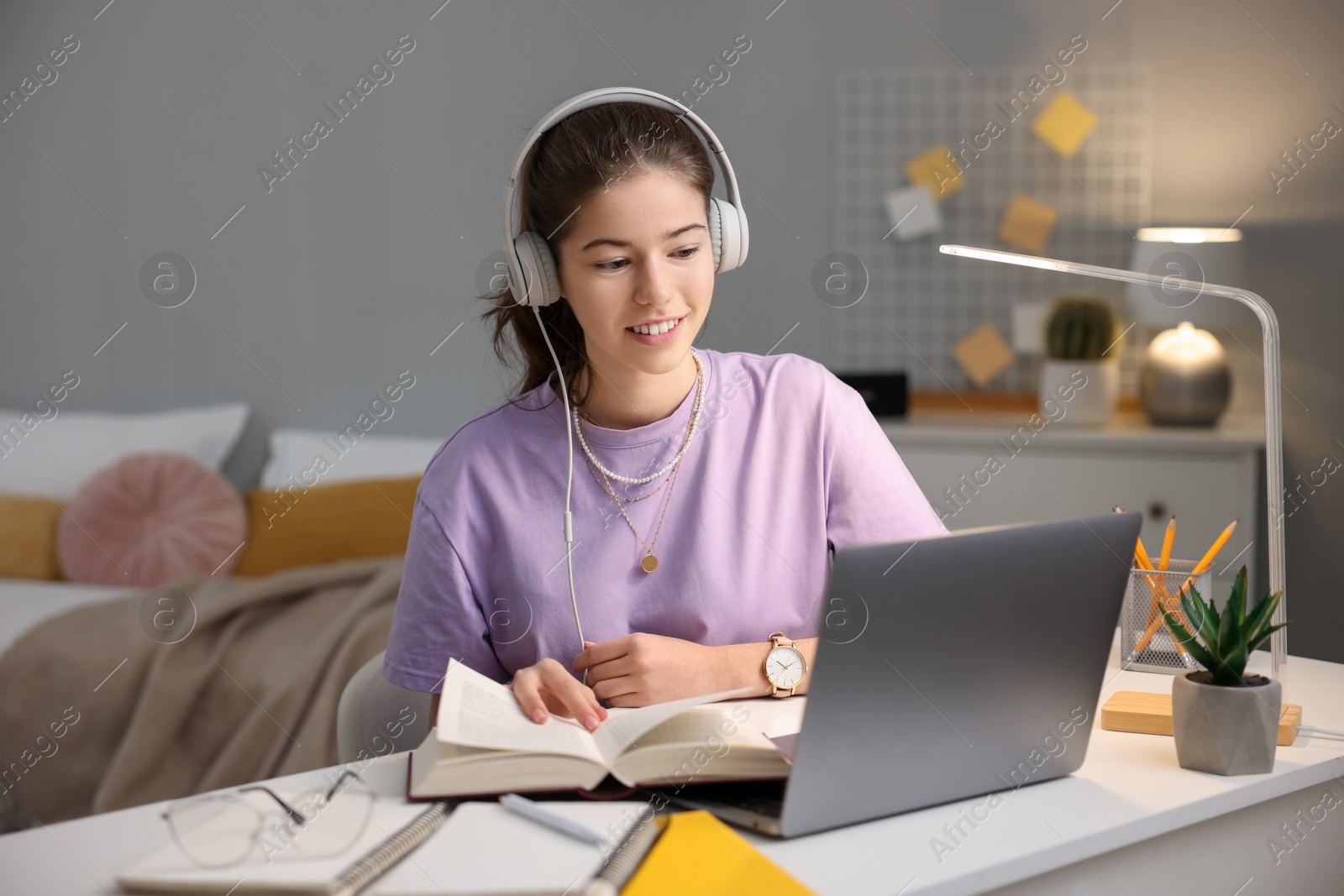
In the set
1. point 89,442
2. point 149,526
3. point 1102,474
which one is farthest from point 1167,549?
point 89,442

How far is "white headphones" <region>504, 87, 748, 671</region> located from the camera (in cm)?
115

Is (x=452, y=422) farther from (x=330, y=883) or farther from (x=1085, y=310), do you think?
(x=330, y=883)

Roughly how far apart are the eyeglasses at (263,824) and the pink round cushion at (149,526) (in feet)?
6.83

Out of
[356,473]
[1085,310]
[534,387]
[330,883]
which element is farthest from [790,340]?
[330,883]

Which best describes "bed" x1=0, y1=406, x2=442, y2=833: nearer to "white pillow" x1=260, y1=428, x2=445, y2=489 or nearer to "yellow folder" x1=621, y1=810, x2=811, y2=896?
"white pillow" x1=260, y1=428, x2=445, y2=489

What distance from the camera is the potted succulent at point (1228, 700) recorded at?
0.87 metres

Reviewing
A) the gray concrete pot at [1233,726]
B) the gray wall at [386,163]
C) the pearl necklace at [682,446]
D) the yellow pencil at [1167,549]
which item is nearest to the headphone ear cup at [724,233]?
the pearl necklace at [682,446]

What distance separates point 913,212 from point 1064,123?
1.30 ft

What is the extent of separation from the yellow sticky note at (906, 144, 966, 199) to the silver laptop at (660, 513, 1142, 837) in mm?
2054

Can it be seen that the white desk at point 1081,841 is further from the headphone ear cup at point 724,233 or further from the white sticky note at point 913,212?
the white sticky note at point 913,212

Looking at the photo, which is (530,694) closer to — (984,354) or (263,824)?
(263,824)

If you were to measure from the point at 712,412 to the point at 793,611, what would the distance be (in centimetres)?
24

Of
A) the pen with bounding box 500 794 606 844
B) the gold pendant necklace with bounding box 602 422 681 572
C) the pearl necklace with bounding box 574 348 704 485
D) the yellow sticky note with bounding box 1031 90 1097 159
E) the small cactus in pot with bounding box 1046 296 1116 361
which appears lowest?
the pen with bounding box 500 794 606 844

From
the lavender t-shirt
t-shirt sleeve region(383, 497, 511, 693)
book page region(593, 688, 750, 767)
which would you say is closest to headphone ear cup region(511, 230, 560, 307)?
the lavender t-shirt
